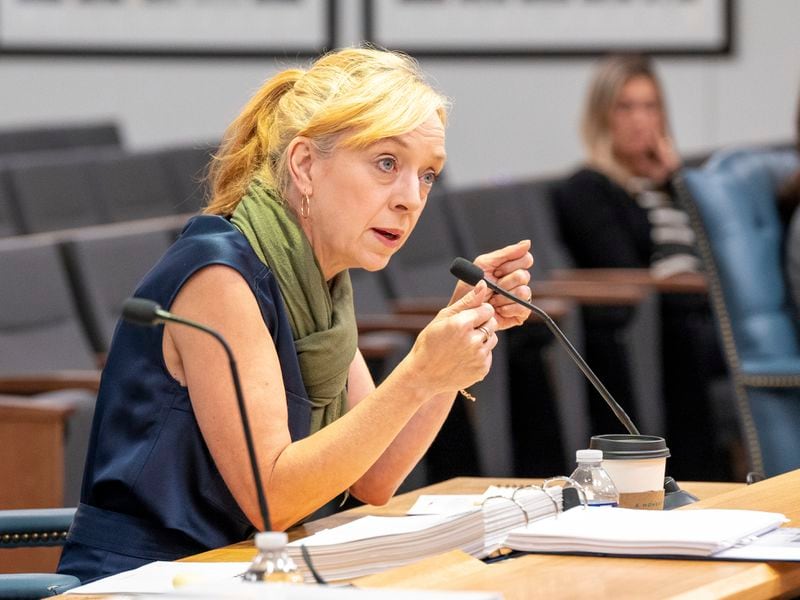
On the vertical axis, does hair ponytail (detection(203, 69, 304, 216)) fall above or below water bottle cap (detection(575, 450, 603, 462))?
above

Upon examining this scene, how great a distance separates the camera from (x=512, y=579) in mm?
1381

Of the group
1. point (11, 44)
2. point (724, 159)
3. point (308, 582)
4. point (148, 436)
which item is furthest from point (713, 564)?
point (11, 44)

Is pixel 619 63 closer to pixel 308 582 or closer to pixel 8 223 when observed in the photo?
pixel 8 223

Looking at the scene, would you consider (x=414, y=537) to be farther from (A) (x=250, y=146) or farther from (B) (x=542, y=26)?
(B) (x=542, y=26)

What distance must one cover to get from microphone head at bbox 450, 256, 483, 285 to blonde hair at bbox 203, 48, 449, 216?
0.19 meters

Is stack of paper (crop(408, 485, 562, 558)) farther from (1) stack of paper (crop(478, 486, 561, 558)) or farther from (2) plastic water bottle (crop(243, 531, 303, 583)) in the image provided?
(2) plastic water bottle (crop(243, 531, 303, 583))

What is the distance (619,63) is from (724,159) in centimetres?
156

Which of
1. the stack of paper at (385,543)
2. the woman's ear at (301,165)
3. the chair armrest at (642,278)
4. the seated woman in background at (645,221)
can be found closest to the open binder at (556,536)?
the stack of paper at (385,543)

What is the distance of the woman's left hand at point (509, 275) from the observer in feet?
5.98

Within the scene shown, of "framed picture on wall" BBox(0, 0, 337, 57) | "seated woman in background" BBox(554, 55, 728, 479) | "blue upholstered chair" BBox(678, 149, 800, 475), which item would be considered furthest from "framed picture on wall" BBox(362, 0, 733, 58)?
"blue upholstered chair" BBox(678, 149, 800, 475)

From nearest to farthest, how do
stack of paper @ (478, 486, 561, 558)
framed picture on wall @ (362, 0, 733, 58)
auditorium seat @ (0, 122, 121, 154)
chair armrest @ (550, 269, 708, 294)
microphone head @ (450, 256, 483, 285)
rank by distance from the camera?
stack of paper @ (478, 486, 561, 558) → microphone head @ (450, 256, 483, 285) → chair armrest @ (550, 269, 708, 294) → auditorium seat @ (0, 122, 121, 154) → framed picture on wall @ (362, 0, 733, 58)

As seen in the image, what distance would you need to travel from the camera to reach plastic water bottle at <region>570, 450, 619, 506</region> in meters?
1.70

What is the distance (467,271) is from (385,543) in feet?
1.14

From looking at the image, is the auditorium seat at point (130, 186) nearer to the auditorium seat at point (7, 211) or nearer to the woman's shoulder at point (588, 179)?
the auditorium seat at point (7, 211)
